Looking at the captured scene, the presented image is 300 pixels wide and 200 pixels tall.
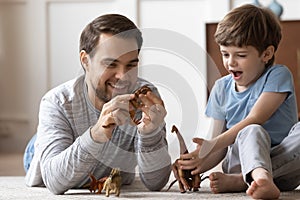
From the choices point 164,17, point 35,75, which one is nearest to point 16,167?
point 35,75

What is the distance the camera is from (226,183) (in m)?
1.67

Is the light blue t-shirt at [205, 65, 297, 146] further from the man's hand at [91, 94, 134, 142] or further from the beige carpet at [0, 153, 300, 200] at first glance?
the man's hand at [91, 94, 134, 142]

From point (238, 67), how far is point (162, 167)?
322 mm

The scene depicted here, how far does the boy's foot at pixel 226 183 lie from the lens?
1.66 metres

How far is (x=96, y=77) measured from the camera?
164cm

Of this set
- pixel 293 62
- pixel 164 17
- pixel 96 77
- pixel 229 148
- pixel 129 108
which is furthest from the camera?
pixel 164 17

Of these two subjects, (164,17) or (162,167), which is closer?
(162,167)

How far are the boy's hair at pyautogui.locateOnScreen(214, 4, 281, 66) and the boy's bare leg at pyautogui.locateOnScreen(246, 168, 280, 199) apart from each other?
40cm

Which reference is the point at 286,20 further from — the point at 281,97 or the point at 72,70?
the point at 281,97

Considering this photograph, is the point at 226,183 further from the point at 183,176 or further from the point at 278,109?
the point at 278,109

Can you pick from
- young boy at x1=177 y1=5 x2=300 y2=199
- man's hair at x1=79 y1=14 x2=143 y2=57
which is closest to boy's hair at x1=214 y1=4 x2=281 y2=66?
young boy at x1=177 y1=5 x2=300 y2=199

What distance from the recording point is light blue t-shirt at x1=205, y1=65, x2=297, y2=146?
1.73 metres

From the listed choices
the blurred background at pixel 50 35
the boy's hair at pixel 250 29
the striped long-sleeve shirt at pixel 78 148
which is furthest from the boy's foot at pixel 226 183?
the blurred background at pixel 50 35

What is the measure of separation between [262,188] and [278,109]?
34 cm
